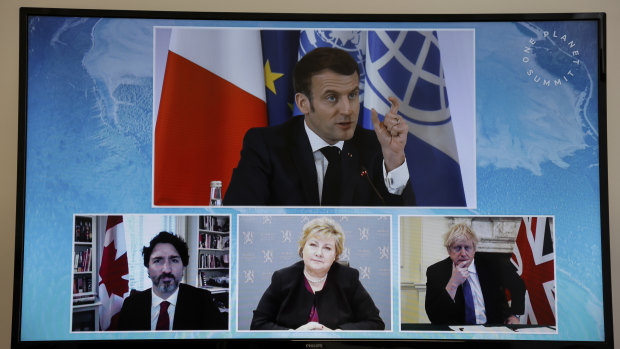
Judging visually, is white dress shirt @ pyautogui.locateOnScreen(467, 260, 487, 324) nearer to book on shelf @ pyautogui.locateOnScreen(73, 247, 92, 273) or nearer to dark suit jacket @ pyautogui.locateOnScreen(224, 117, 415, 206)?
dark suit jacket @ pyautogui.locateOnScreen(224, 117, 415, 206)

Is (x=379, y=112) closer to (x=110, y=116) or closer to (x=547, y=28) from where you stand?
(x=547, y=28)

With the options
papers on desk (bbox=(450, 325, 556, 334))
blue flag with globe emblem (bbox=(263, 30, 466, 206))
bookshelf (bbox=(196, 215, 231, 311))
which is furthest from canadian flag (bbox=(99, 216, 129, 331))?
papers on desk (bbox=(450, 325, 556, 334))

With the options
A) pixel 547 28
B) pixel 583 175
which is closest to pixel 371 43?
pixel 547 28

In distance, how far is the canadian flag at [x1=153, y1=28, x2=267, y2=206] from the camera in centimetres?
244

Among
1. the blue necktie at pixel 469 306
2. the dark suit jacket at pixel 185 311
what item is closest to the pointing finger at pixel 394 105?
the blue necktie at pixel 469 306

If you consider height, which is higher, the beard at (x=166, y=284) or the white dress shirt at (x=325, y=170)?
the white dress shirt at (x=325, y=170)

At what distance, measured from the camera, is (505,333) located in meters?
2.41

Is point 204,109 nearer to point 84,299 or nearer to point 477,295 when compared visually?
point 84,299

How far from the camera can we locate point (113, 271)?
2.39 metres

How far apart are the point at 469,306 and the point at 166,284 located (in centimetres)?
128

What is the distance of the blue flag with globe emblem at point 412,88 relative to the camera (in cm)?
248

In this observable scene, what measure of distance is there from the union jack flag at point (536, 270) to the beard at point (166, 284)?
1432 millimetres

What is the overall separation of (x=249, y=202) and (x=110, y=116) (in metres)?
0.70

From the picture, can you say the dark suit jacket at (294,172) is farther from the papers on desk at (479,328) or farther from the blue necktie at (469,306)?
the papers on desk at (479,328)
